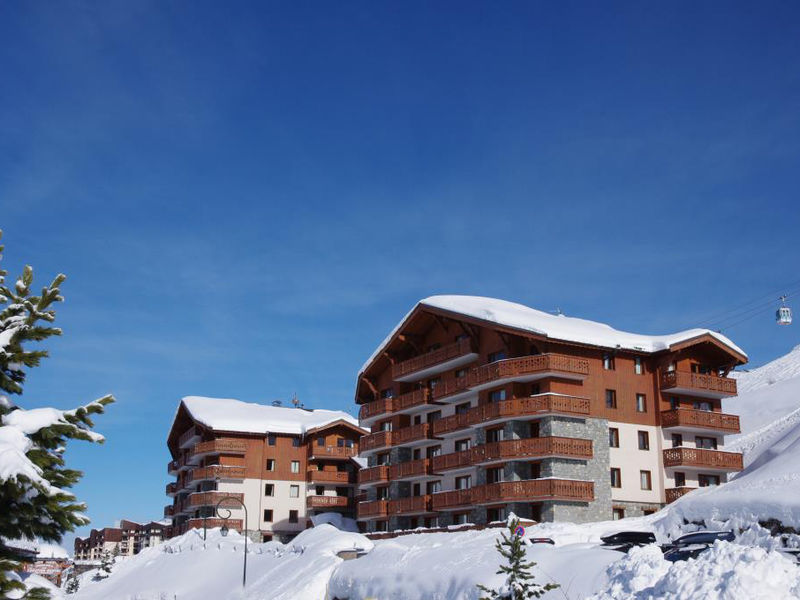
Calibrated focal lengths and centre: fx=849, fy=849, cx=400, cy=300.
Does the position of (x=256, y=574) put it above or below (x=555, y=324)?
below

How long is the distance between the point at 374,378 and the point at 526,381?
17.9m

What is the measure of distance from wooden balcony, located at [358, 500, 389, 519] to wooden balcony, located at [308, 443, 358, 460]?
15.0 metres

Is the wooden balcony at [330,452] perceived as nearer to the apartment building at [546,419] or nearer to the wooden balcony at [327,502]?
the wooden balcony at [327,502]

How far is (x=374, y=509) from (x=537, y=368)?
54.3 feet

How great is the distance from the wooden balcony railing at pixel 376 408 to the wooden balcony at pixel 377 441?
129 centimetres

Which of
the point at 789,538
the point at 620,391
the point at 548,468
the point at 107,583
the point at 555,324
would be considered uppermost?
the point at 555,324

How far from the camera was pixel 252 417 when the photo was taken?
233 feet

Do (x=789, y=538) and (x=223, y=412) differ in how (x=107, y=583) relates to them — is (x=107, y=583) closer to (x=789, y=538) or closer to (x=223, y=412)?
(x=223, y=412)

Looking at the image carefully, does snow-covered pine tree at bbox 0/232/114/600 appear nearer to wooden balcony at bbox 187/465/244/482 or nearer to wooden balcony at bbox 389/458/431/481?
wooden balcony at bbox 389/458/431/481

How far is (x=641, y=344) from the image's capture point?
4706cm

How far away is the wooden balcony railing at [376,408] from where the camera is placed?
180 feet

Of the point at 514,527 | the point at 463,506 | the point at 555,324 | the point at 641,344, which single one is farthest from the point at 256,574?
the point at 514,527

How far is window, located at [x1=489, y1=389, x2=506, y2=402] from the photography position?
150 feet

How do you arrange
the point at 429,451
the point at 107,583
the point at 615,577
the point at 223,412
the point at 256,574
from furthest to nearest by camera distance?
the point at 223,412 < the point at 107,583 < the point at 429,451 < the point at 256,574 < the point at 615,577
